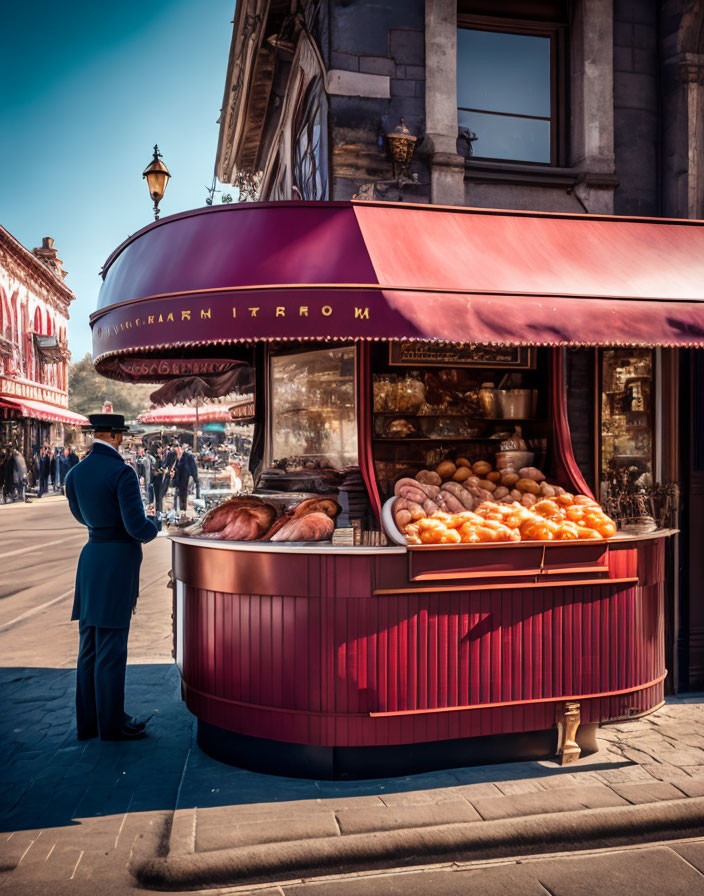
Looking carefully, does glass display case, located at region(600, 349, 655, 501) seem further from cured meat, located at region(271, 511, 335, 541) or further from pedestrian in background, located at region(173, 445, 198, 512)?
pedestrian in background, located at region(173, 445, 198, 512)

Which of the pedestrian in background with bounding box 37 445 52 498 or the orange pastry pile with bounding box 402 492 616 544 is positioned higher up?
the orange pastry pile with bounding box 402 492 616 544

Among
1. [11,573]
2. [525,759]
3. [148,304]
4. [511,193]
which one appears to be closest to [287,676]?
[525,759]

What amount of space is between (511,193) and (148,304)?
3963 mm

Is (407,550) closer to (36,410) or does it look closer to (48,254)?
(36,410)

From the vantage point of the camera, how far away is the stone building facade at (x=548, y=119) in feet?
22.4

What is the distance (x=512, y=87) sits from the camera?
24.8 ft

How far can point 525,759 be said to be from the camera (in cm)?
516

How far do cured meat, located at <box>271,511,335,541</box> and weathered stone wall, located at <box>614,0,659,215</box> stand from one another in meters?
4.53

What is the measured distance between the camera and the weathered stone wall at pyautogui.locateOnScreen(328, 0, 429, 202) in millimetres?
6719

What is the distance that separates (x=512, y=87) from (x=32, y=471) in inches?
1252

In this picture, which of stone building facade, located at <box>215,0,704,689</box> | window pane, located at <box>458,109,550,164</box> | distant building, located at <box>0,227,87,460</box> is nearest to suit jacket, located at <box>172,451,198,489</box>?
distant building, located at <box>0,227,87,460</box>

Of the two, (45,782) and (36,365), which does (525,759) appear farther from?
(36,365)

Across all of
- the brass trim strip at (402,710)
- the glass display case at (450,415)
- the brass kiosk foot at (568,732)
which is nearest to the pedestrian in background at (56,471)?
the glass display case at (450,415)

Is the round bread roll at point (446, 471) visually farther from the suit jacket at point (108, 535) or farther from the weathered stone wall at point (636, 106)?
the weathered stone wall at point (636, 106)
